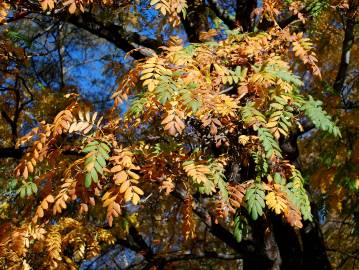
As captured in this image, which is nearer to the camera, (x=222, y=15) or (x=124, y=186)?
(x=124, y=186)

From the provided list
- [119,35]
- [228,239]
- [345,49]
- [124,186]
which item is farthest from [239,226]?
[119,35]

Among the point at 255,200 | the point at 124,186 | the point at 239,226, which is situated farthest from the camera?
the point at 239,226

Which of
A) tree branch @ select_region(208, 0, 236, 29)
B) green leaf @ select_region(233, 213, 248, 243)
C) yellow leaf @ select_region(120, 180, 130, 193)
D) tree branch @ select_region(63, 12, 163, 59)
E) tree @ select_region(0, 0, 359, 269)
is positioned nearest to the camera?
yellow leaf @ select_region(120, 180, 130, 193)

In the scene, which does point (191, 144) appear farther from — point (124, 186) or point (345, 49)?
point (345, 49)

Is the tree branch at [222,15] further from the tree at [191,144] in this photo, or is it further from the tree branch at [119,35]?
the tree branch at [119,35]

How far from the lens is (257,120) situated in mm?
3482

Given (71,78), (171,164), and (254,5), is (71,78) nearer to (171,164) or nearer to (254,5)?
(254,5)

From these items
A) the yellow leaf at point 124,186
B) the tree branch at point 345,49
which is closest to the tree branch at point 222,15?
the tree branch at point 345,49

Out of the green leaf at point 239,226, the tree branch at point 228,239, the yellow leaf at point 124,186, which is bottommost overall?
the tree branch at point 228,239

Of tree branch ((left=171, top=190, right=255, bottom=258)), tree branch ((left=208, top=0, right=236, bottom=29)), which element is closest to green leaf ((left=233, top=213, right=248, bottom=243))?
tree branch ((left=171, top=190, right=255, bottom=258))

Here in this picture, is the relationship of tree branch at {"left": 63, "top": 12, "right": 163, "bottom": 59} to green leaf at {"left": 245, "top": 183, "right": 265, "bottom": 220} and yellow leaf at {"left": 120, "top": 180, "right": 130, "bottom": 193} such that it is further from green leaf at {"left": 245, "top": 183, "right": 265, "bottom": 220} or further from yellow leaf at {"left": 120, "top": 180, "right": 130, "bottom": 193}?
yellow leaf at {"left": 120, "top": 180, "right": 130, "bottom": 193}

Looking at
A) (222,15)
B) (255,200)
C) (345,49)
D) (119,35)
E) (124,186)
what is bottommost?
(255,200)

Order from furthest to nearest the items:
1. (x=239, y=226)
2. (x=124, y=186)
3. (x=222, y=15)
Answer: (x=222, y=15)
(x=239, y=226)
(x=124, y=186)

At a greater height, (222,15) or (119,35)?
(222,15)
